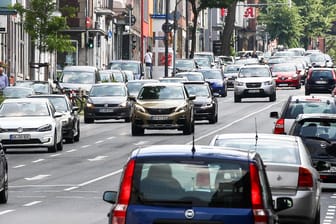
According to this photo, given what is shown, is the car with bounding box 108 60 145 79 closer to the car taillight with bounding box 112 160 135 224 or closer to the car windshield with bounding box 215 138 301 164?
the car windshield with bounding box 215 138 301 164

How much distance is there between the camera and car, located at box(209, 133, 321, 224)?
666 inches

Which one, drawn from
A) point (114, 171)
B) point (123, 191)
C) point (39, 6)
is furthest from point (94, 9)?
point (123, 191)

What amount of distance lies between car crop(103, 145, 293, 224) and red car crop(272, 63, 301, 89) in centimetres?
7180

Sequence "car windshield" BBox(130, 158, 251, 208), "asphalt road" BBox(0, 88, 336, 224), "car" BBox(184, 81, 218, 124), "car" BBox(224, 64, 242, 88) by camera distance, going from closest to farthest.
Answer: "car windshield" BBox(130, 158, 251, 208) → "asphalt road" BBox(0, 88, 336, 224) → "car" BBox(184, 81, 218, 124) → "car" BBox(224, 64, 242, 88)

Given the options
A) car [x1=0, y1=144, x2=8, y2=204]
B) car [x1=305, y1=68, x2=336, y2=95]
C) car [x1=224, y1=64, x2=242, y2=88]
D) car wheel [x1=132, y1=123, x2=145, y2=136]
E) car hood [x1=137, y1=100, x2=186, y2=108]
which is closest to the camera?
car [x1=0, y1=144, x2=8, y2=204]

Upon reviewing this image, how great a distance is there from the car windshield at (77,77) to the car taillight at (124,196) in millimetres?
48802

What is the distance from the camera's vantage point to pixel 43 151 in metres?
38.8

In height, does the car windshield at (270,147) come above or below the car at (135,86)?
above

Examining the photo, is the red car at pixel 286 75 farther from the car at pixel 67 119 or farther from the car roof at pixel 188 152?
the car roof at pixel 188 152

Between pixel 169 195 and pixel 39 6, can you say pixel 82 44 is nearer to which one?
pixel 39 6

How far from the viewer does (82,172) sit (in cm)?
3128

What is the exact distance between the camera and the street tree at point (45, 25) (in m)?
63.2

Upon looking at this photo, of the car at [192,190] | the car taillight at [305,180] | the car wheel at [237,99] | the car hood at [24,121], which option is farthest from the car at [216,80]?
the car at [192,190]

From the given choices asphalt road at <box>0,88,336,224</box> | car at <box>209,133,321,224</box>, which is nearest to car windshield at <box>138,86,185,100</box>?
asphalt road at <box>0,88,336,224</box>
